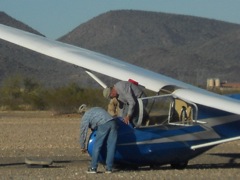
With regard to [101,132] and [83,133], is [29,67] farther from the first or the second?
[101,132]

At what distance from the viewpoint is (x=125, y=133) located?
49.3 feet

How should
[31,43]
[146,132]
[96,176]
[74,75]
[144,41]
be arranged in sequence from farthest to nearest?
[144,41]
[74,75]
[31,43]
[146,132]
[96,176]

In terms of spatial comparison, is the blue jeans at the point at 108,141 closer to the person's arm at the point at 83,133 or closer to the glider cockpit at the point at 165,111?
the person's arm at the point at 83,133

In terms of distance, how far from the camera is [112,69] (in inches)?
629

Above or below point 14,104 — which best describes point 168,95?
above

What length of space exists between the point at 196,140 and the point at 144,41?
150 metres

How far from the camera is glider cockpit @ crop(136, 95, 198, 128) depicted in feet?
50.6

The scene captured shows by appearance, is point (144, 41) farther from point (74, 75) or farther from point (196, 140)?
point (196, 140)

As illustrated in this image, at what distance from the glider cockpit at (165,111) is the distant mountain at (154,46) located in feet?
322

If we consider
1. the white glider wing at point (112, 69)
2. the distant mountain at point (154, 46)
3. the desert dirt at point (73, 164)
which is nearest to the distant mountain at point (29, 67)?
the distant mountain at point (154, 46)

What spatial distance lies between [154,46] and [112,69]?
465ft

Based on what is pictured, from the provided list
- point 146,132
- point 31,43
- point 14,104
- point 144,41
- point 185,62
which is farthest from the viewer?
point 144,41

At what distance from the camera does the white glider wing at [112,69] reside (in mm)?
15052

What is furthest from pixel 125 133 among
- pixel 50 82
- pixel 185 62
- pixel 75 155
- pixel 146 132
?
pixel 185 62
